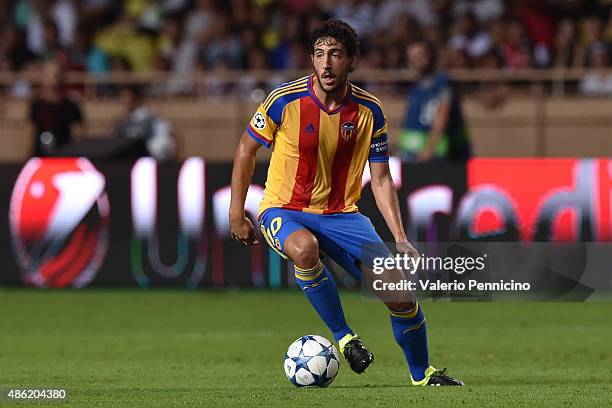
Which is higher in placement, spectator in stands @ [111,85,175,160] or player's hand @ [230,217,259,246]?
player's hand @ [230,217,259,246]

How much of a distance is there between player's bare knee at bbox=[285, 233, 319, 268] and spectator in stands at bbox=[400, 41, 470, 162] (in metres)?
6.66

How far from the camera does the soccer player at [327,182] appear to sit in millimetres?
7852

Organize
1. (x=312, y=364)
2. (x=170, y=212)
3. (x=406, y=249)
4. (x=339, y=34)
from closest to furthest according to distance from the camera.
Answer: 1. (x=406, y=249)
2. (x=339, y=34)
3. (x=312, y=364)
4. (x=170, y=212)

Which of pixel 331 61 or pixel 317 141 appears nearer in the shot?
pixel 331 61

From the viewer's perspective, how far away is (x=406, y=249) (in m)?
7.61

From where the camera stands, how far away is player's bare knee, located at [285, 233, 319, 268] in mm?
7809

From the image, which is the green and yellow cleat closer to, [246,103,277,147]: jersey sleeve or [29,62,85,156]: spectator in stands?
[246,103,277,147]: jersey sleeve

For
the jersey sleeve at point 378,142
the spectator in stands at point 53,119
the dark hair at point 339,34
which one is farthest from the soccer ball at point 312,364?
the spectator in stands at point 53,119

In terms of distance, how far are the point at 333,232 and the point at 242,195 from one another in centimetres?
56

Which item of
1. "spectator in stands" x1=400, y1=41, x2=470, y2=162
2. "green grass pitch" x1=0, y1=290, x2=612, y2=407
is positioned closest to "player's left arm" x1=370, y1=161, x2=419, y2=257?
"green grass pitch" x1=0, y1=290, x2=612, y2=407

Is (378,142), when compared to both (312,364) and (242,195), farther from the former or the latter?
(312,364)

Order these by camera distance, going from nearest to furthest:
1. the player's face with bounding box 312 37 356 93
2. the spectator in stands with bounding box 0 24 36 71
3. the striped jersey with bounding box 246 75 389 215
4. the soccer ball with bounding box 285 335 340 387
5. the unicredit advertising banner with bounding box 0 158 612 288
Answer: the player's face with bounding box 312 37 356 93 → the soccer ball with bounding box 285 335 340 387 → the striped jersey with bounding box 246 75 389 215 → the unicredit advertising banner with bounding box 0 158 612 288 → the spectator in stands with bounding box 0 24 36 71

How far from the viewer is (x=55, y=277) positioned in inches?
574

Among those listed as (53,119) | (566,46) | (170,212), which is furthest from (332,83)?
(566,46)
